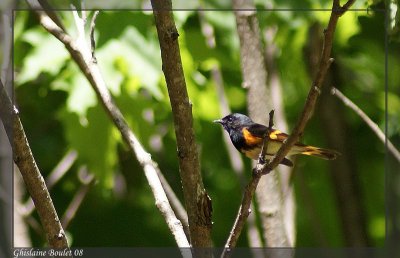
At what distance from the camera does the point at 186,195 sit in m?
1.20

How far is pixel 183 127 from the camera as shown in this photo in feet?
3.84

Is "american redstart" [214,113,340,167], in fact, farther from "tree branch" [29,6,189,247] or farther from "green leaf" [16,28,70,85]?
"green leaf" [16,28,70,85]

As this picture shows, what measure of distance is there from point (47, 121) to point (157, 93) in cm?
29

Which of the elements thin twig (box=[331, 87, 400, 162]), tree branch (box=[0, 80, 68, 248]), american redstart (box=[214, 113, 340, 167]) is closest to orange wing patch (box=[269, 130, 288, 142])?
american redstart (box=[214, 113, 340, 167])

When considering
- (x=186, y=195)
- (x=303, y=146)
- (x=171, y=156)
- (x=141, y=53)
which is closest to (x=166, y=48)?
(x=186, y=195)

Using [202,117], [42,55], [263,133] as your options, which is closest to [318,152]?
[263,133]

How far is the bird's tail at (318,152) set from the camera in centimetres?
136

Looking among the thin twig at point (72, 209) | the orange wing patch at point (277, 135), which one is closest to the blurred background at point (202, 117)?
the thin twig at point (72, 209)

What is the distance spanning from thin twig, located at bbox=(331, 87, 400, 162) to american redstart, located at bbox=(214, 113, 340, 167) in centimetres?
10

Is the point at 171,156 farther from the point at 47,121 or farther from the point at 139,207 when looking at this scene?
the point at 47,121

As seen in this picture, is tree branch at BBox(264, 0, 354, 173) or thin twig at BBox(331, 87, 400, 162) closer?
tree branch at BBox(264, 0, 354, 173)

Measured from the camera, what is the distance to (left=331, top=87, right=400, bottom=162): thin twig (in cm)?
141

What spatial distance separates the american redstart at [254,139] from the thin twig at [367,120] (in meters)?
0.10

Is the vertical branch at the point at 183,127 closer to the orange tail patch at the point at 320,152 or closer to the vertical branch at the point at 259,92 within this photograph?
the orange tail patch at the point at 320,152
